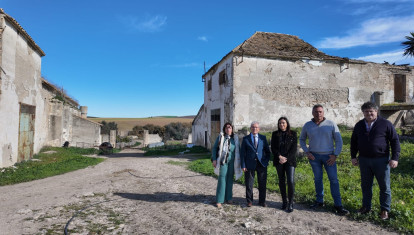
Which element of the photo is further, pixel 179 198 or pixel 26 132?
pixel 26 132

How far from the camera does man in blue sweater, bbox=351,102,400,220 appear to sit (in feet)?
13.2

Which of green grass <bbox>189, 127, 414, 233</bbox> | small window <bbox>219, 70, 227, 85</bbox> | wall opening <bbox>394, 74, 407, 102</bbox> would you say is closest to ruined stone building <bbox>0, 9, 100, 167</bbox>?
green grass <bbox>189, 127, 414, 233</bbox>

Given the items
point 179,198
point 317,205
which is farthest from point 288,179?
point 179,198

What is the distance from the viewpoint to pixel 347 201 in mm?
4809

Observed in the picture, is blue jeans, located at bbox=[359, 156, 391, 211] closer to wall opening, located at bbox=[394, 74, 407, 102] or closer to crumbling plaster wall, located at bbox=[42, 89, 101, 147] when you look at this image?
wall opening, located at bbox=[394, 74, 407, 102]

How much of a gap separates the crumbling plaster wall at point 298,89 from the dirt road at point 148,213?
7.45 m

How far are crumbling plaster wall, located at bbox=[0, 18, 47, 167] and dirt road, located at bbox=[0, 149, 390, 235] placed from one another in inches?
152

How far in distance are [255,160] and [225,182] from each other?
2.52 ft

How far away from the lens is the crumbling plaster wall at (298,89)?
44.8 feet

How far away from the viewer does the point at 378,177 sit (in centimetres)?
412

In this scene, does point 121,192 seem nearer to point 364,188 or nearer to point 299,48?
point 364,188

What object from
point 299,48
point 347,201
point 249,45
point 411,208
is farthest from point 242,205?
point 299,48

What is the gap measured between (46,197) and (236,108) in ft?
31.1

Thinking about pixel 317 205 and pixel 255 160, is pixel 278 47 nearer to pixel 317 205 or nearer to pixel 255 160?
pixel 255 160
